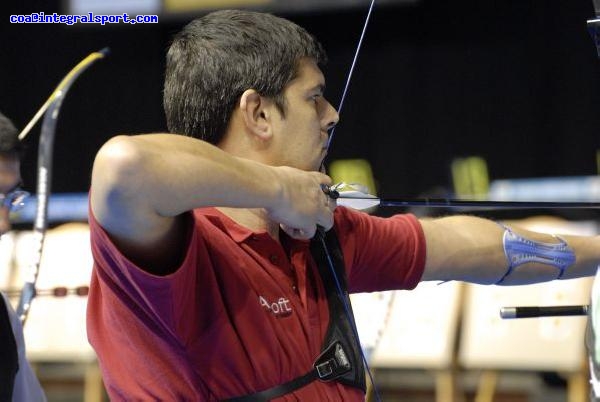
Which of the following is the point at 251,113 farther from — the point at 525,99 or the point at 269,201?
the point at 525,99

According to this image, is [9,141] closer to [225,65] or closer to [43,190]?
[43,190]

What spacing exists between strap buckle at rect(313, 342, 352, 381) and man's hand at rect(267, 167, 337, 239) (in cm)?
19

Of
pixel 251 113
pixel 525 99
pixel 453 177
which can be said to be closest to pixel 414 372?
pixel 453 177

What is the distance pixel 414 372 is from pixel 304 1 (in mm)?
2055

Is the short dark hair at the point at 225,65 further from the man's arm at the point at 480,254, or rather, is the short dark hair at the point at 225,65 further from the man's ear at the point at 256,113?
the man's arm at the point at 480,254

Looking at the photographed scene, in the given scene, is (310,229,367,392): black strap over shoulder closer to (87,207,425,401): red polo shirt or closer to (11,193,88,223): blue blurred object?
(87,207,425,401): red polo shirt

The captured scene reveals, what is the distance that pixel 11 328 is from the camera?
2406 mm

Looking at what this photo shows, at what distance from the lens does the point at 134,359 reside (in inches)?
57.6

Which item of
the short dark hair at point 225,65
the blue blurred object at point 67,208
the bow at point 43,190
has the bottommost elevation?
the blue blurred object at point 67,208

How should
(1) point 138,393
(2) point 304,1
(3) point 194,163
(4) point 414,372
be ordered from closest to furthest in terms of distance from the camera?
(3) point 194,163, (1) point 138,393, (4) point 414,372, (2) point 304,1

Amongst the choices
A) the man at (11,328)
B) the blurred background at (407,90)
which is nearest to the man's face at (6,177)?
the man at (11,328)

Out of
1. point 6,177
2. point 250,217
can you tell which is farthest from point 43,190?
point 250,217

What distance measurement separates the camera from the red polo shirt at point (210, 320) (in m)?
1.42

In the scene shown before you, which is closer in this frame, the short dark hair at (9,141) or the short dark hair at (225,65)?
the short dark hair at (225,65)
